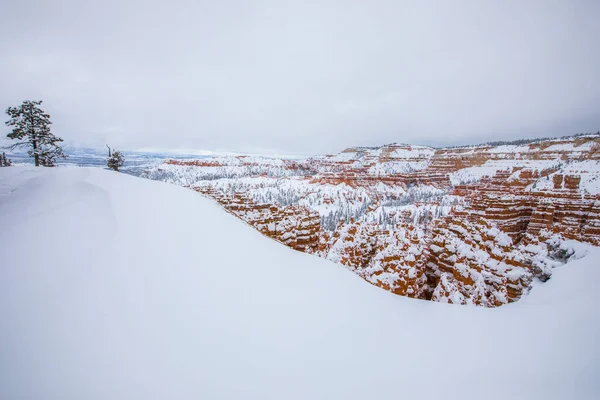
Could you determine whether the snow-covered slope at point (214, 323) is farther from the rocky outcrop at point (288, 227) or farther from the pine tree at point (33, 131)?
the pine tree at point (33, 131)

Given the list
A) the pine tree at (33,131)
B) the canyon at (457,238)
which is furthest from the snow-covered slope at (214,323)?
the pine tree at (33,131)

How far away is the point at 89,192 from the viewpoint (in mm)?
4371

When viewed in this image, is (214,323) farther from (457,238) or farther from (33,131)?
(33,131)

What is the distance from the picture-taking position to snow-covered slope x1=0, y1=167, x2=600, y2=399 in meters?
2.01

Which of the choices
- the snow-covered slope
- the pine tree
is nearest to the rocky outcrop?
the snow-covered slope

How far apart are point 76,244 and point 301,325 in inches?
127

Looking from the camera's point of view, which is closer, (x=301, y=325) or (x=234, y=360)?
(x=234, y=360)

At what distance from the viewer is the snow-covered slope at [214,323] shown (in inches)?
79.0

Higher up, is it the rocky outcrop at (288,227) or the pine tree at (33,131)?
the pine tree at (33,131)

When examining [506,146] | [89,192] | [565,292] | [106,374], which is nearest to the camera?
[106,374]

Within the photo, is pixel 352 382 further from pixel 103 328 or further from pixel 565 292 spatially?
pixel 565 292

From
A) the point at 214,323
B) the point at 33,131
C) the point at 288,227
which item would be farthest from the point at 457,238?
the point at 33,131

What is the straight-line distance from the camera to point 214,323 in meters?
2.65

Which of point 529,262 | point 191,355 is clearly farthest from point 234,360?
point 529,262
